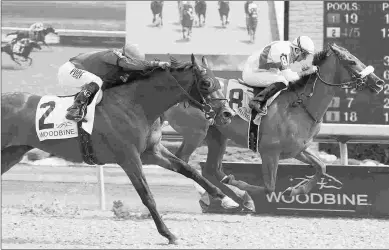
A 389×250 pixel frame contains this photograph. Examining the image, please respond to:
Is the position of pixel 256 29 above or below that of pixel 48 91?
above

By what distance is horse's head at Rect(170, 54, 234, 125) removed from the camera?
641 cm

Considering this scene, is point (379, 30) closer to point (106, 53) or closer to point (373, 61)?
point (373, 61)

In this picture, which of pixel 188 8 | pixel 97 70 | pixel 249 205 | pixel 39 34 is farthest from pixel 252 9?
pixel 97 70

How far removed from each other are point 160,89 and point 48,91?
5991 mm

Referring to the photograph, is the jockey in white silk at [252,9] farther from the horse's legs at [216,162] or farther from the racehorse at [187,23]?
the horse's legs at [216,162]

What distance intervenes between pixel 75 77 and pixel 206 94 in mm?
1091

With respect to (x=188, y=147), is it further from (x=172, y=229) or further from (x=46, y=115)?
(x=46, y=115)

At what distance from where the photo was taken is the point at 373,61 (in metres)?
9.56

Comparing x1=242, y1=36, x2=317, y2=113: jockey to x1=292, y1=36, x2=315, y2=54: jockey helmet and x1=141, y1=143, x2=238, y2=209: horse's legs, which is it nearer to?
x1=292, y1=36, x2=315, y2=54: jockey helmet

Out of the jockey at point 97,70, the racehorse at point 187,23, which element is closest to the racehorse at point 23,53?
the racehorse at point 187,23

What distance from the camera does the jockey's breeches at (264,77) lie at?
802 cm

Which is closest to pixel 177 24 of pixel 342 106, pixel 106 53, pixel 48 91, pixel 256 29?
pixel 256 29

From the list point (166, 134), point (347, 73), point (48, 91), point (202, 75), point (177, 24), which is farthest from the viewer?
point (48, 91)

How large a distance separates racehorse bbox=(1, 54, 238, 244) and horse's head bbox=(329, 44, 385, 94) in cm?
182
